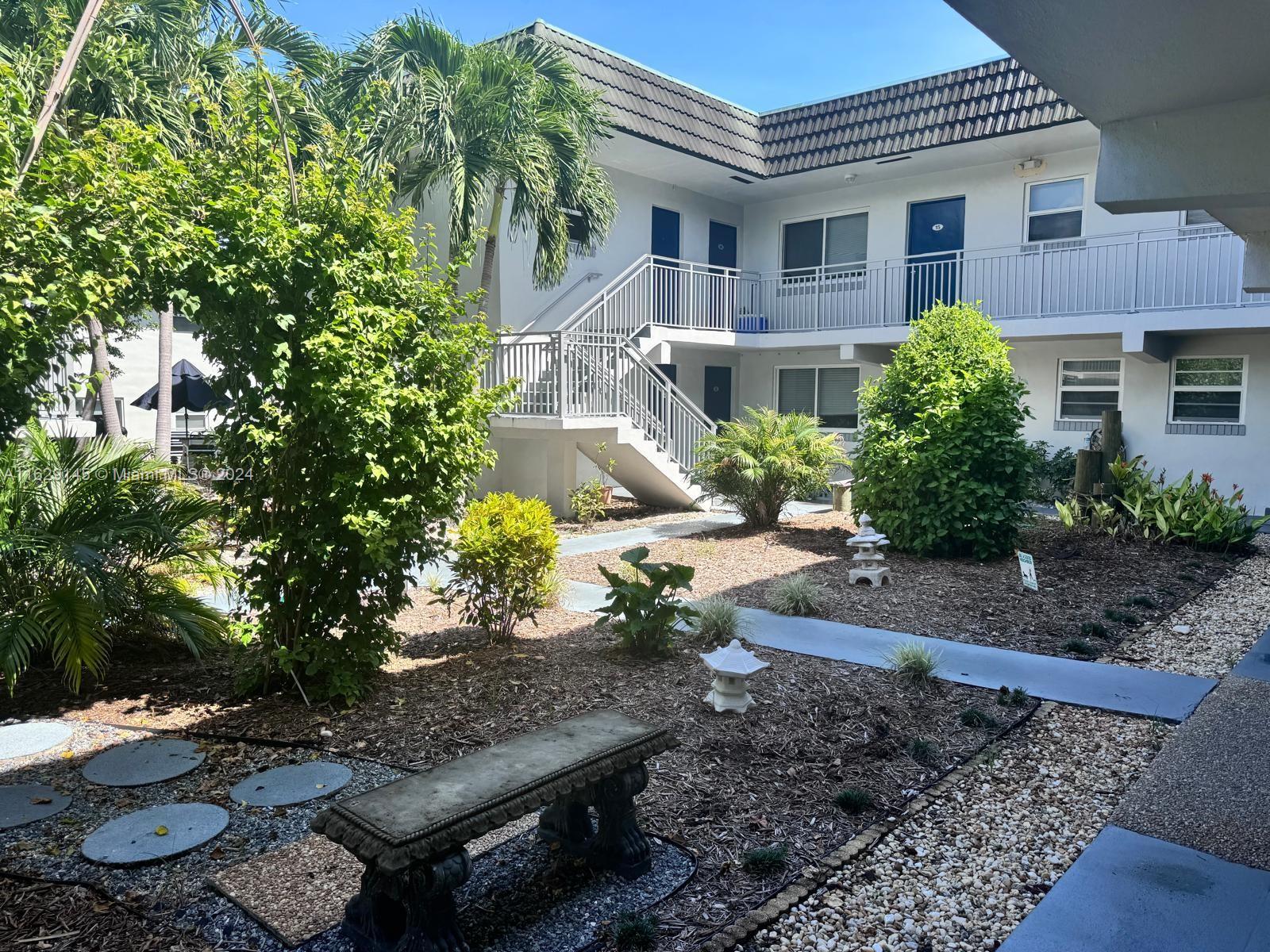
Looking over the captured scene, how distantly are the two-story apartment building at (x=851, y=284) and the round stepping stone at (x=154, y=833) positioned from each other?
29.5 feet

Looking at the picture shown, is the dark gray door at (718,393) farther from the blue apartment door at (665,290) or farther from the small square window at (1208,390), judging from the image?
the small square window at (1208,390)

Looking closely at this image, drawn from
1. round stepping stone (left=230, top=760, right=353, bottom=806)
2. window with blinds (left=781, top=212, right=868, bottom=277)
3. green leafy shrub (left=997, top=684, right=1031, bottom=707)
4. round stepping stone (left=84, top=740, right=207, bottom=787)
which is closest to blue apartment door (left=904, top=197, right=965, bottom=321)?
window with blinds (left=781, top=212, right=868, bottom=277)

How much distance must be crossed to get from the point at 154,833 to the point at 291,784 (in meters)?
0.69

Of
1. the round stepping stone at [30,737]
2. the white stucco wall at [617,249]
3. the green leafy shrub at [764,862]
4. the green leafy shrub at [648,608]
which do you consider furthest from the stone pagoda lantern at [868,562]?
the white stucco wall at [617,249]

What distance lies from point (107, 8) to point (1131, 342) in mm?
15078

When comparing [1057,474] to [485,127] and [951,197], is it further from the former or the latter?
[485,127]

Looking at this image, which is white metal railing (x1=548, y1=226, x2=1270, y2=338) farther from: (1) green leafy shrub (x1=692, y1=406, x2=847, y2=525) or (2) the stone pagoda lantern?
(2) the stone pagoda lantern

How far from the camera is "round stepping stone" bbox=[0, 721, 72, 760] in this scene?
5.11m

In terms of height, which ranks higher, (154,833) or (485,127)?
(485,127)

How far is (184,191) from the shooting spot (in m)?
5.09

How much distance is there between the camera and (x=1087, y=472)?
41.9 feet

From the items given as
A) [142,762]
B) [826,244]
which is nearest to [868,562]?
[142,762]

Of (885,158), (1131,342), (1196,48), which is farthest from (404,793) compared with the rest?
(885,158)

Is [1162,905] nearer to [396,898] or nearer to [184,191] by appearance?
[396,898]
